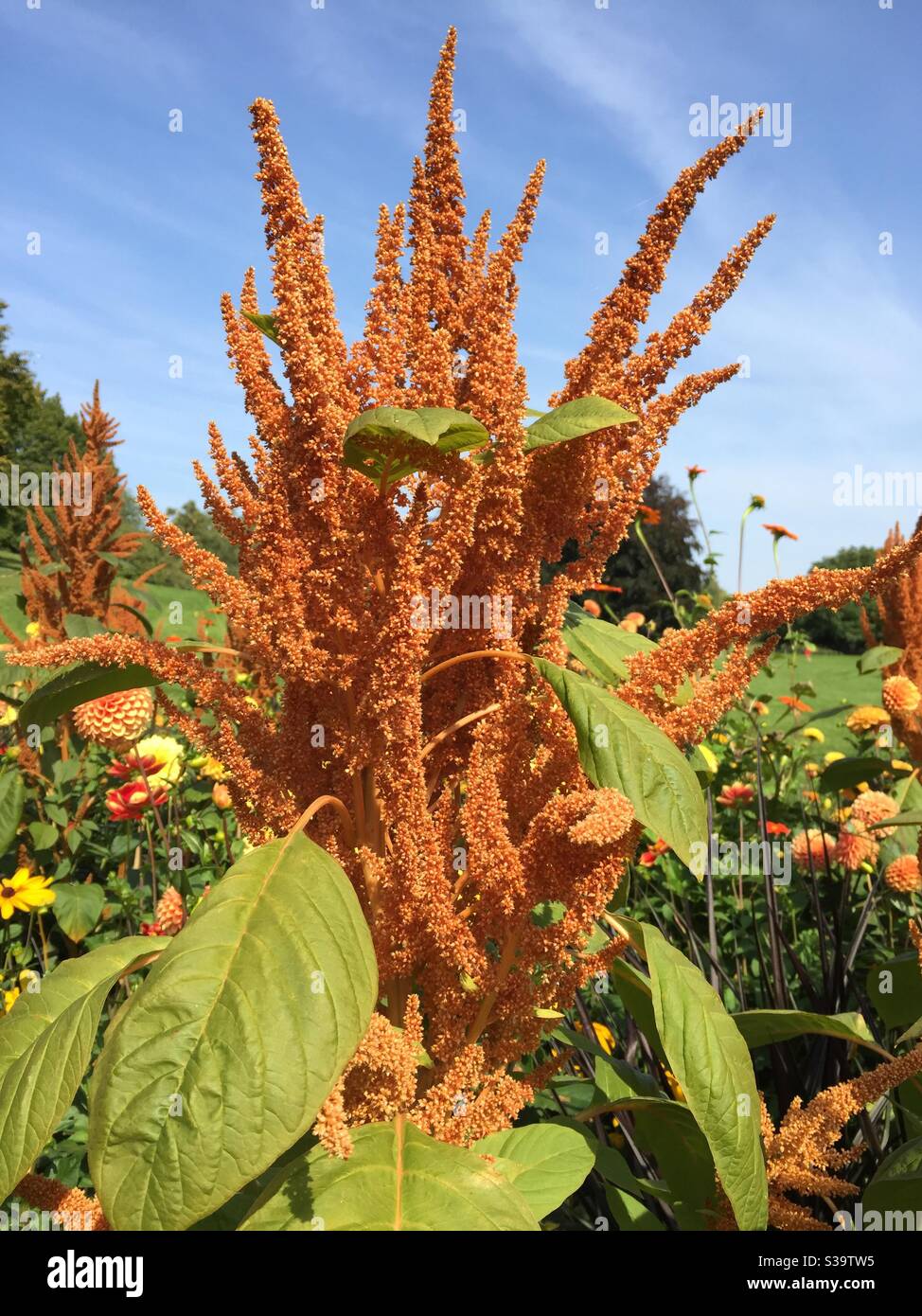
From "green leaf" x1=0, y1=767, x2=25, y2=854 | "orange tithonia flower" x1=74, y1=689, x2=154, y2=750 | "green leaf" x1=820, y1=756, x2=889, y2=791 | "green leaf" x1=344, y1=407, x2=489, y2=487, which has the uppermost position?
"green leaf" x1=344, y1=407, x2=489, y2=487

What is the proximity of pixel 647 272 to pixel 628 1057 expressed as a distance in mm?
1607

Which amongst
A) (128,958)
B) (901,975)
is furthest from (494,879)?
(901,975)

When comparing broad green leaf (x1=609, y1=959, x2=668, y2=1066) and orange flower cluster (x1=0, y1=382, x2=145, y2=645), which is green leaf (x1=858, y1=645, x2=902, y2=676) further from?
orange flower cluster (x1=0, y1=382, x2=145, y2=645)

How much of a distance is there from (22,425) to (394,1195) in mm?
47183

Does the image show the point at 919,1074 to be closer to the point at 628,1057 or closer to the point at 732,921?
the point at 628,1057

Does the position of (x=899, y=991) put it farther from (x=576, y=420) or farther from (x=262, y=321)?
(x=262, y=321)

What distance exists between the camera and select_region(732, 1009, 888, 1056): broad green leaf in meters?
1.38

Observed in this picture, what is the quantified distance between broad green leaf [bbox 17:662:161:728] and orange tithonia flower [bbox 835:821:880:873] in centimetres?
219

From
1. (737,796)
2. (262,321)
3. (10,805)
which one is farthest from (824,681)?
(262,321)

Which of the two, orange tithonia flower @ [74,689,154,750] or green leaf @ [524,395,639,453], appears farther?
orange tithonia flower @ [74,689,154,750]

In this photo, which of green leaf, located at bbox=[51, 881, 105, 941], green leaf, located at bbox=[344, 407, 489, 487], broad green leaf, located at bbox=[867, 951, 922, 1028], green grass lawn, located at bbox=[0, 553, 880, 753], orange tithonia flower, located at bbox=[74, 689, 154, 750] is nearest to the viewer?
green leaf, located at bbox=[344, 407, 489, 487]

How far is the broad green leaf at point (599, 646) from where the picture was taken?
1.43 meters

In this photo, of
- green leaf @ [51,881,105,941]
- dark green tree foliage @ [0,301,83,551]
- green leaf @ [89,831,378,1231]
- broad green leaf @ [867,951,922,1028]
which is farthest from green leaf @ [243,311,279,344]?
dark green tree foliage @ [0,301,83,551]

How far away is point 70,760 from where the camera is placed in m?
3.31
